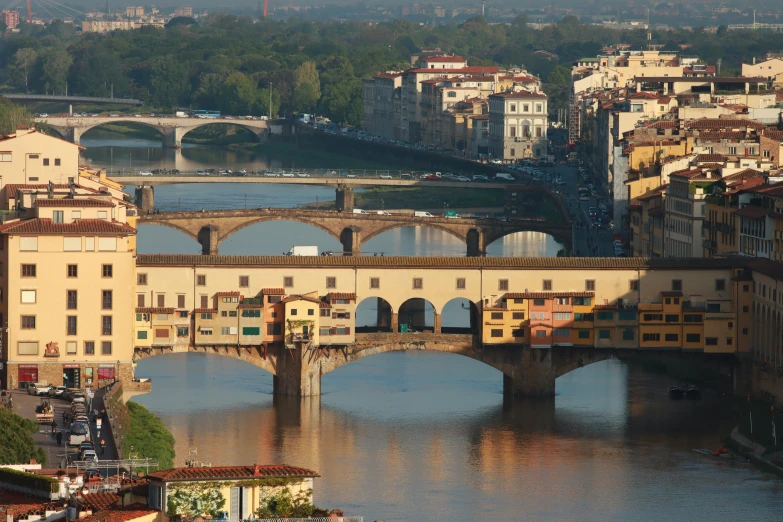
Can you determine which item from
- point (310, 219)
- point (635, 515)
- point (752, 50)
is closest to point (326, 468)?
point (635, 515)

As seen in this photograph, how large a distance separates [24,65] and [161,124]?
168 ft

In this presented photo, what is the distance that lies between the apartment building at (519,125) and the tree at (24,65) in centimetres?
7281

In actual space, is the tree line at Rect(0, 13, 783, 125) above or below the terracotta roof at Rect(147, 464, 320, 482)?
above

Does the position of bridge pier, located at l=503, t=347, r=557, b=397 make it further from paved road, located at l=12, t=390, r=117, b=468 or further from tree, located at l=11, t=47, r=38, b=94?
tree, located at l=11, t=47, r=38, b=94

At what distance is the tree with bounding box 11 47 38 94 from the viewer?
17800 centimetres

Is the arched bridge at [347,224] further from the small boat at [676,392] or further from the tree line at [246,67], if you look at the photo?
the tree line at [246,67]

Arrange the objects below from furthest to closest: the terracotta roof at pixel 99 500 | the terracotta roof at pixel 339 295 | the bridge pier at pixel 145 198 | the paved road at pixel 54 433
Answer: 1. the bridge pier at pixel 145 198
2. the terracotta roof at pixel 339 295
3. the paved road at pixel 54 433
4. the terracotta roof at pixel 99 500

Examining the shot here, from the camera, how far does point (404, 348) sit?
5219 centimetres

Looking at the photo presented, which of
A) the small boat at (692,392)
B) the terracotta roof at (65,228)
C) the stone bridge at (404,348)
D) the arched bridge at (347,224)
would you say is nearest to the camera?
the terracotta roof at (65,228)

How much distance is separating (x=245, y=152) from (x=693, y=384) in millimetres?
79133

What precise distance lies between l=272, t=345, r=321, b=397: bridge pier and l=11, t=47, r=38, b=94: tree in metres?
128

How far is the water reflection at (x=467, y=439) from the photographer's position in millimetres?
39906

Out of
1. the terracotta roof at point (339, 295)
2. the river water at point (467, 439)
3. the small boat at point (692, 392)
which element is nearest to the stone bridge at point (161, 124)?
the river water at point (467, 439)

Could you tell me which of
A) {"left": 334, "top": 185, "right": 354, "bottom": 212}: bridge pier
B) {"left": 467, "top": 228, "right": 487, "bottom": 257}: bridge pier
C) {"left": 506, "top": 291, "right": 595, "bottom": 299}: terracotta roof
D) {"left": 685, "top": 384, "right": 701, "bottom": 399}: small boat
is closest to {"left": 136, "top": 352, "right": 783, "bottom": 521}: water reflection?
{"left": 685, "top": 384, "right": 701, "bottom": 399}: small boat
